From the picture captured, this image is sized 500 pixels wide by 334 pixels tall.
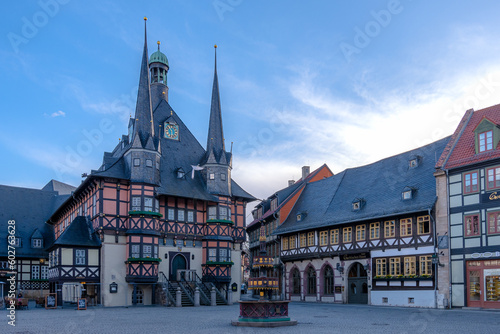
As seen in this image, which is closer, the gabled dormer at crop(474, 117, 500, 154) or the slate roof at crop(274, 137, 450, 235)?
the gabled dormer at crop(474, 117, 500, 154)

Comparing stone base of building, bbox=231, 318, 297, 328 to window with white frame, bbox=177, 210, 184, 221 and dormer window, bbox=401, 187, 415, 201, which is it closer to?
dormer window, bbox=401, 187, 415, 201

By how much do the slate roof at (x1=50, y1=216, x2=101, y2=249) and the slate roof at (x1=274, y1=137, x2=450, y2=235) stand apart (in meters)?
16.4

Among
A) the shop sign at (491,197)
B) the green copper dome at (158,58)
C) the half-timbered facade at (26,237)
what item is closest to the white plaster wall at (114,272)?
the half-timbered facade at (26,237)

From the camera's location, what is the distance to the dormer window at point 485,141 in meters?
31.8

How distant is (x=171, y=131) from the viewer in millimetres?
46656

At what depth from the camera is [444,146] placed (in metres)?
37.4

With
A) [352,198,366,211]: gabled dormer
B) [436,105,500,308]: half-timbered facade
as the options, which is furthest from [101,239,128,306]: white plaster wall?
[436,105,500,308]: half-timbered facade

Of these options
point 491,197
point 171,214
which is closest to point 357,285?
point 491,197

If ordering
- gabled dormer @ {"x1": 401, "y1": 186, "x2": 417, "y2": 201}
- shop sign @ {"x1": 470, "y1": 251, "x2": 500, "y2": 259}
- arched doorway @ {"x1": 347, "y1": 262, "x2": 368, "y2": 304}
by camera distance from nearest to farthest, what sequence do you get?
1. shop sign @ {"x1": 470, "y1": 251, "x2": 500, "y2": 259}
2. gabled dormer @ {"x1": 401, "y1": 186, "x2": 417, "y2": 201}
3. arched doorway @ {"x1": 347, "y1": 262, "x2": 368, "y2": 304}

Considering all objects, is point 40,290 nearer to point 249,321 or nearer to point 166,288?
point 166,288

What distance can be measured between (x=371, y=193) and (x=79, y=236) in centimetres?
2146

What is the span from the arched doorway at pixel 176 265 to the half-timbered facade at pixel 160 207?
77 mm

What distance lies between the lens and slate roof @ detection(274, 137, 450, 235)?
36375 mm

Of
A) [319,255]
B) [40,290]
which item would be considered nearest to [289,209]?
[319,255]
